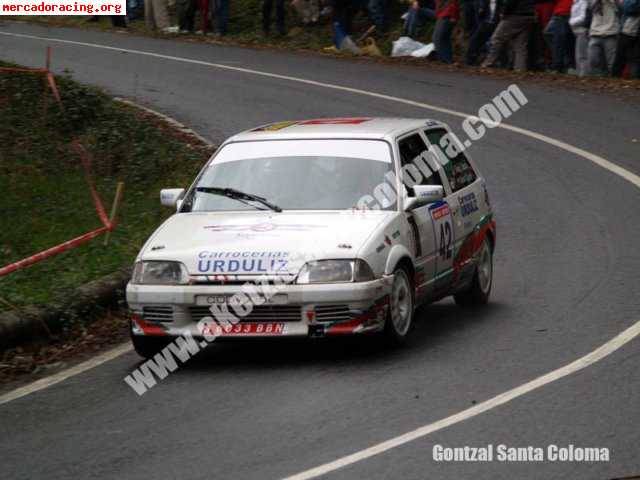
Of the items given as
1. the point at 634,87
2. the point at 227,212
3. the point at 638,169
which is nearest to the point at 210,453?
the point at 227,212

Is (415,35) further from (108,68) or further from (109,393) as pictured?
(109,393)

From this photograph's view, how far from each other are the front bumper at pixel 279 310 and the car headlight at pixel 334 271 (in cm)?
6

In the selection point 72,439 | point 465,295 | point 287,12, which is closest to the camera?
point 72,439

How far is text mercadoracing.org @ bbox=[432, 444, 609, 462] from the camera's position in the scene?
21.4 ft

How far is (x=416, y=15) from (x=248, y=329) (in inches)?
796

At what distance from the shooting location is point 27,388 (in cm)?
875

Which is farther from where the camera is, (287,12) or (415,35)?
(287,12)

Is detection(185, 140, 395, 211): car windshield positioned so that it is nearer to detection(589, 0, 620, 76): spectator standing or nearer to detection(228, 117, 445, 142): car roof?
detection(228, 117, 445, 142): car roof

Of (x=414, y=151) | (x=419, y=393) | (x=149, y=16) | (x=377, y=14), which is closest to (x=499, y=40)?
(x=377, y=14)

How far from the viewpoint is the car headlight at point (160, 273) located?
8.91m

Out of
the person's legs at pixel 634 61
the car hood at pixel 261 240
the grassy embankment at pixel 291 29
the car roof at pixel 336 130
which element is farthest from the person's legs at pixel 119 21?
the car hood at pixel 261 240

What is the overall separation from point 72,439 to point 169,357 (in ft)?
6.54

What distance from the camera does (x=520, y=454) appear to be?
6609 mm

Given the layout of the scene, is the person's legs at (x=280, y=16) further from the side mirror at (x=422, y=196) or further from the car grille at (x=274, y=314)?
the car grille at (x=274, y=314)
